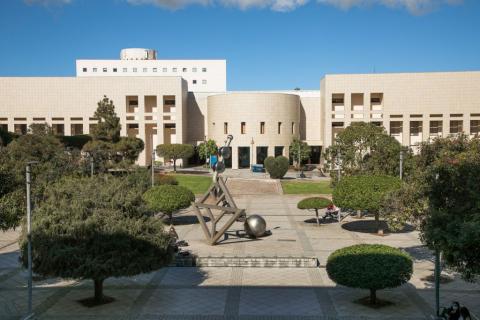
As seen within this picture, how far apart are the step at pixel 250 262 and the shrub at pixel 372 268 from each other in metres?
4.81

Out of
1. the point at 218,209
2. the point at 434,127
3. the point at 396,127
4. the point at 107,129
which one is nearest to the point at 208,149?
the point at 107,129

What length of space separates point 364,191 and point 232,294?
11.1 meters

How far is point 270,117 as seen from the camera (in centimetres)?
6525

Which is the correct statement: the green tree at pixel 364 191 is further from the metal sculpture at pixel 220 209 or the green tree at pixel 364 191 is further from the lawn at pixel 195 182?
the lawn at pixel 195 182

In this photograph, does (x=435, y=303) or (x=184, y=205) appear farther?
(x=184, y=205)

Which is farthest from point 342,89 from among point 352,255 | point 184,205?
point 352,255

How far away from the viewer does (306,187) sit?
4700cm

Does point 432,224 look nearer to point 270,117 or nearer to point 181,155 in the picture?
point 181,155

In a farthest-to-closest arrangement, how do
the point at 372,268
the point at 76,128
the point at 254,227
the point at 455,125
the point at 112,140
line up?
the point at 76,128 < the point at 455,125 < the point at 112,140 < the point at 254,227 < the point at 372,268

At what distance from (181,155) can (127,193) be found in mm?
42519

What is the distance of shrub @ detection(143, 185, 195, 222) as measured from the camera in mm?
27234

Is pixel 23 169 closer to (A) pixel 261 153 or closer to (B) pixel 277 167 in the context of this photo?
(B) pixel 277 167

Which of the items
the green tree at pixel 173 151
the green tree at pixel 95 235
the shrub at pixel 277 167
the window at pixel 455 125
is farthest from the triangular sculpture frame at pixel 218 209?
the window at pixel 455 125

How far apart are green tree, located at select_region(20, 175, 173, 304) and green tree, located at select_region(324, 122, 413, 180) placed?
16814mm
